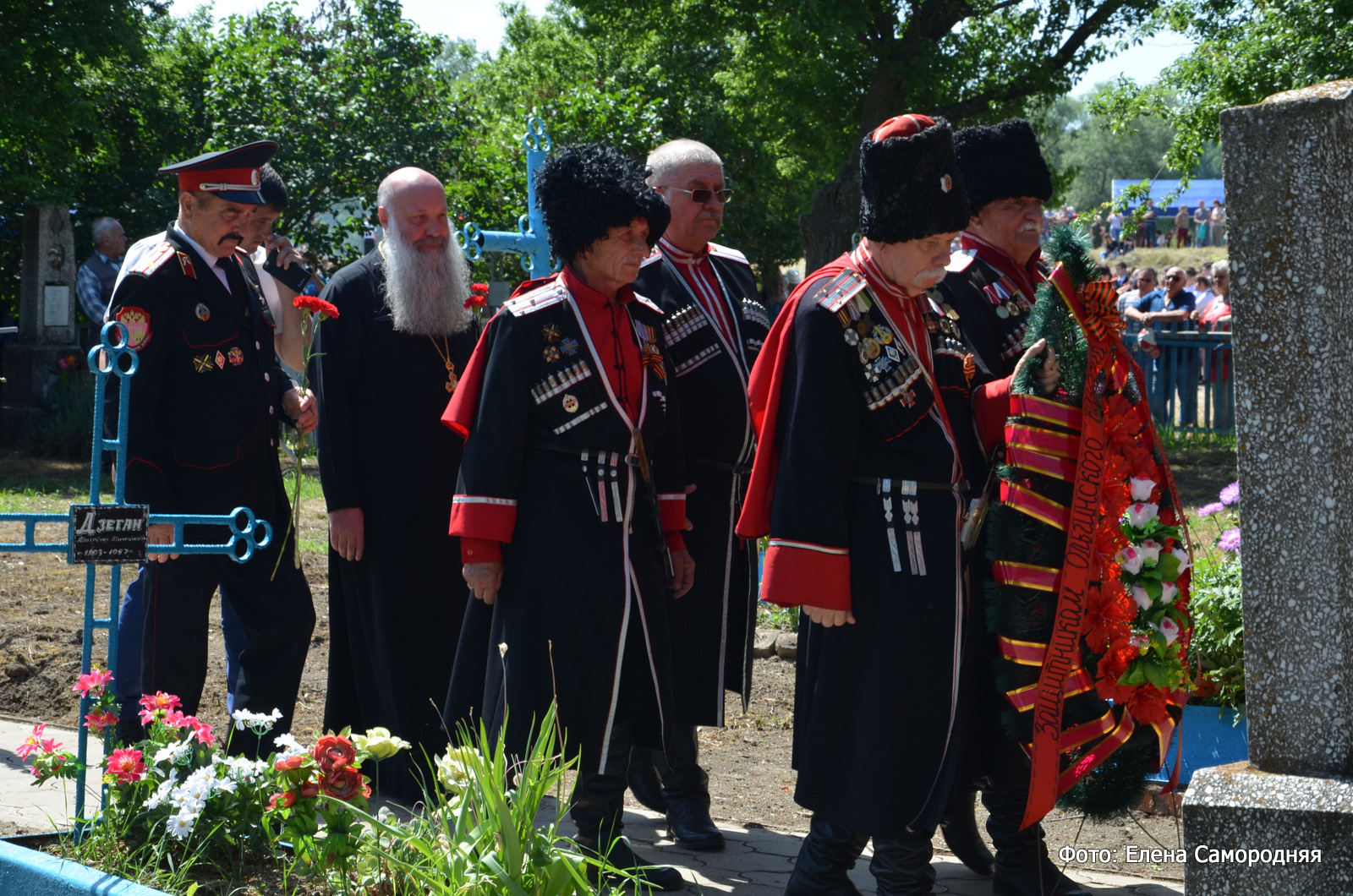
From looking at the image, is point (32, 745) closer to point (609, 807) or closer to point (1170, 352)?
point (609, 807)

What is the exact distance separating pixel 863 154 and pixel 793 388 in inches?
27.3

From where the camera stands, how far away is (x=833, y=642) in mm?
3740

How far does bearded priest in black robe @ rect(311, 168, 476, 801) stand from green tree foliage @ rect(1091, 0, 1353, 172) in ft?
24.9

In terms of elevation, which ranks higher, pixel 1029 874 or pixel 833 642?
pixel 833 642

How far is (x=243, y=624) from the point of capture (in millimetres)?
4773

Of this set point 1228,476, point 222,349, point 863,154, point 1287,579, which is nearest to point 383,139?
point 1228,476

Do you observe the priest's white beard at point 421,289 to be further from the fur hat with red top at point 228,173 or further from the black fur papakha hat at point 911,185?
the black fur papakha hat at point 911,185

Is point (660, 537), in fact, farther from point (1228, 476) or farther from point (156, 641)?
point (1228, 476)

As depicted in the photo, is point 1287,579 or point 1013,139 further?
point 1013,139

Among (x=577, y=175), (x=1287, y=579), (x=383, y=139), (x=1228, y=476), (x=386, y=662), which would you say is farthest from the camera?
(x=383, y=139)

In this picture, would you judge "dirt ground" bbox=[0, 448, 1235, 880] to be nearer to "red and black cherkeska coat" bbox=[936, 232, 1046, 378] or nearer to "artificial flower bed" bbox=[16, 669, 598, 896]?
"red and black cherkeska coat" bbox=[936, 232, 1046, 378]

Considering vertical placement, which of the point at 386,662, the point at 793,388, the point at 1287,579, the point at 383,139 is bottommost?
the point at 386,662

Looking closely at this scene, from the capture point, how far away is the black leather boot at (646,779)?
4934 millimetres

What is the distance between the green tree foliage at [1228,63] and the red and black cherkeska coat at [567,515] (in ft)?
25.6
